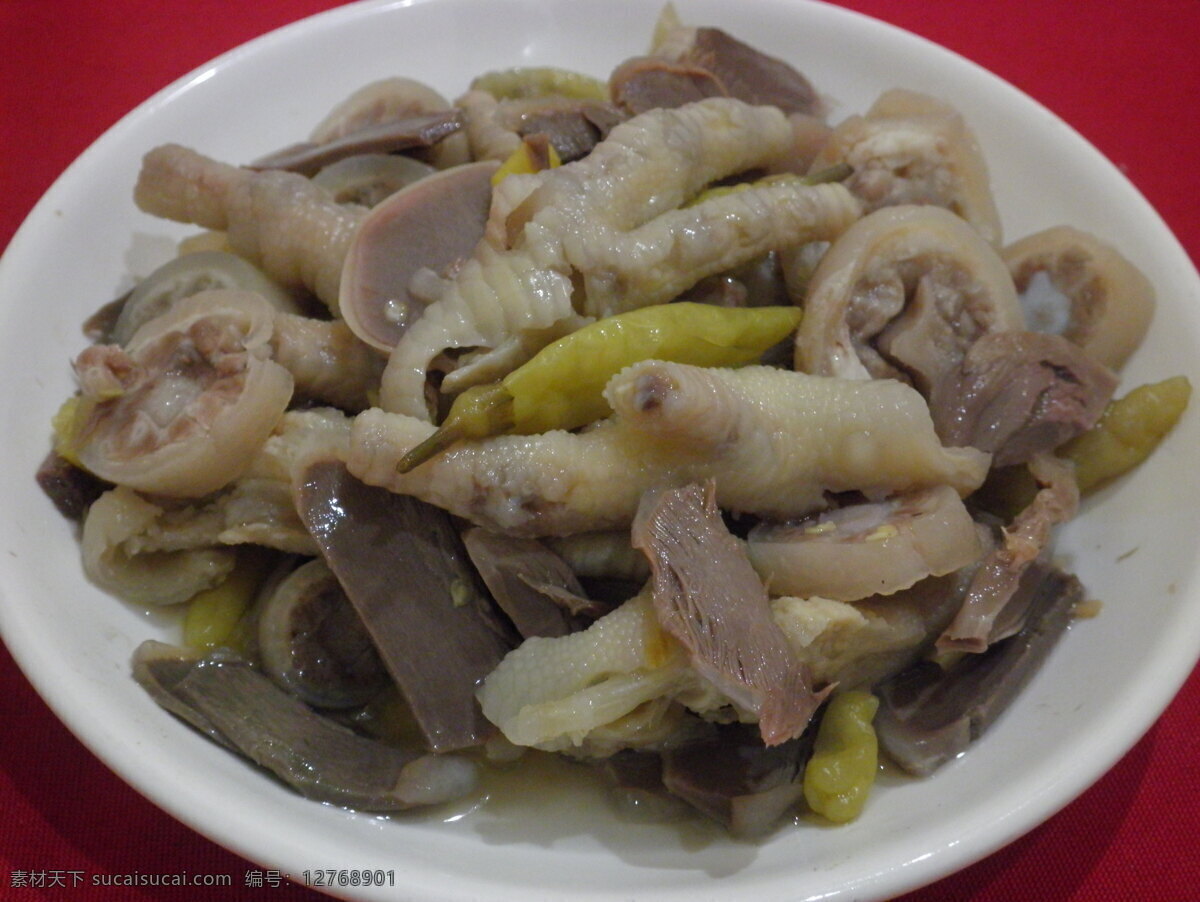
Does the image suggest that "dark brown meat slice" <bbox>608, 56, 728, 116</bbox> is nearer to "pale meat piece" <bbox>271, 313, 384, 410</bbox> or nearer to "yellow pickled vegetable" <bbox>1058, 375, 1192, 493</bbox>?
"pale meat piece" <bbox>271, 313, 384, 410</bbox>

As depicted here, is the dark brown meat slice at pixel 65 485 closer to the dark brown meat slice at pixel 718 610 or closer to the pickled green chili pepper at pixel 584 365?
the pickled green chili pepper at pixel 584 365

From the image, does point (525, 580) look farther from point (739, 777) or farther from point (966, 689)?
point (966, 689)

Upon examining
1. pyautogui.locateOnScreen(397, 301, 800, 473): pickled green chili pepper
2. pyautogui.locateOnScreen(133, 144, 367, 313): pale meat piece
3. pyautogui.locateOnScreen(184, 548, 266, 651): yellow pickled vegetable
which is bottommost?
pyautogui.locateOnScreen(184, 548, 266, 651): yellow pickled vegetable

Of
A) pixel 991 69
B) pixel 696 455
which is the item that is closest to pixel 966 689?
pixel 696 455

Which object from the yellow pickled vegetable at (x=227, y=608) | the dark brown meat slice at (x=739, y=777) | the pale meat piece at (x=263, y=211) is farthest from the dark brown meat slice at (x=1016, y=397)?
the yellow pickled vegetable at (x=227, y=608)

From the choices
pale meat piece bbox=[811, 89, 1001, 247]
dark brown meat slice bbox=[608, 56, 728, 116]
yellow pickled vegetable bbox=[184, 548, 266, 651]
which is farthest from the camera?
dark brown meat slice bbox=[608, 56, 728, 116]

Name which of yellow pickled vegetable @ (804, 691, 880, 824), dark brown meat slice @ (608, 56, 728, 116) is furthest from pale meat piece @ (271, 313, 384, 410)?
yellow pickled vegetable @ (804, 691, 880, 824)

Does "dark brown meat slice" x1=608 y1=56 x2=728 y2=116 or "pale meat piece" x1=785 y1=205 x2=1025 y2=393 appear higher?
"dark brown meat slice" x1=608 y1=56 x2=728 y2=116

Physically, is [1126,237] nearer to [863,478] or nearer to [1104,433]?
[1104,433]

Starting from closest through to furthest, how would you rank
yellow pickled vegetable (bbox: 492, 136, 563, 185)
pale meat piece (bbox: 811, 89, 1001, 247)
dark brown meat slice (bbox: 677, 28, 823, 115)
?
yellow pickled vegetable (bbox: 492, 136, 563, 185)
pale meat piece (bbox: 811, 89, 1001, 247)
dark brown meat slice (bbox: 677, 28, 823, 115)

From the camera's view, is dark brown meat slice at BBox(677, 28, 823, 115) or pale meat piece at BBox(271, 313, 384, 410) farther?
dark brown meat slice at BBox(677, 28, 823, 115)
